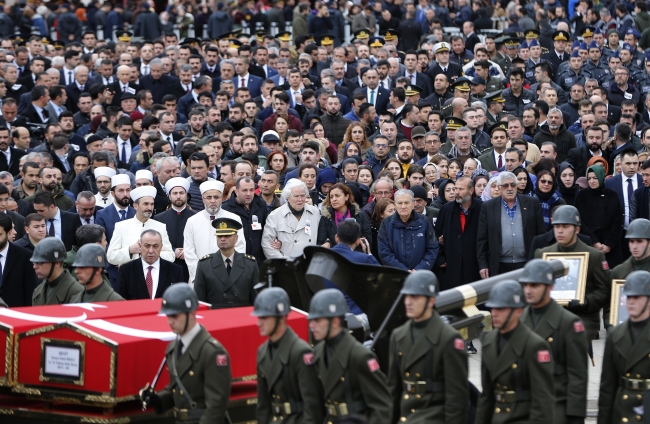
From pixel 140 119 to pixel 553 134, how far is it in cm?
621

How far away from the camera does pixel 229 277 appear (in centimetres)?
1169

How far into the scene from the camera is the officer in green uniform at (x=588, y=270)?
35.6 feet

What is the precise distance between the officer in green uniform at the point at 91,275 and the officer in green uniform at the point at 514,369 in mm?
3789

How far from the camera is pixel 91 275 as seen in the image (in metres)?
10.6

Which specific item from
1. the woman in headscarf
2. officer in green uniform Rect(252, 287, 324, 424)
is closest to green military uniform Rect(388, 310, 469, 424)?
officer in green uniform Rect(252, 287, 324, 424)

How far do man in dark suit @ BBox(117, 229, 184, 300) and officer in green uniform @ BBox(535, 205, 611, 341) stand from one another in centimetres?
377

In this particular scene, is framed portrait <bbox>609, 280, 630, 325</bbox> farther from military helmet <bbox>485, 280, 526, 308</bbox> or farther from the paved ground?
military helmet <bbox>485, 280, 526, 308</bbox>

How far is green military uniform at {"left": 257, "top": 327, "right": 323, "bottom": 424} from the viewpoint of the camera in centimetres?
834

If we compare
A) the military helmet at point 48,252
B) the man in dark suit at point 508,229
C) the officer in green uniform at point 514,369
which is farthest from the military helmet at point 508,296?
the man in dark suit at point 508,229

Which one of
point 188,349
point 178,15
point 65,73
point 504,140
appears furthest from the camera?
point 178,15

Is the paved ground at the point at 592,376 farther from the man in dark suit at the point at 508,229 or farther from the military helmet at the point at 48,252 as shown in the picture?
the military helmet at the point at 48,252

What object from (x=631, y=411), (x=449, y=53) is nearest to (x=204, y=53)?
(x=449, y=53)

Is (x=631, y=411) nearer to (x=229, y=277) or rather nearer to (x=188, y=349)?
(x=188, y=349)

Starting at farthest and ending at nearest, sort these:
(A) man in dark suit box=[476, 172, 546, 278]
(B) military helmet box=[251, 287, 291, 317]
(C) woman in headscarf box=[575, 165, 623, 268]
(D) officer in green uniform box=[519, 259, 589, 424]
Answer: (C) woman in headscarf box=[575, 165, 623, 268] < (A) man in dark suit box=[476, 172, 546, 278] < (D) officer in green uniform box=[519, 259, 589, 424] < (B) military helmet box=[251, 287, 291, 317]
